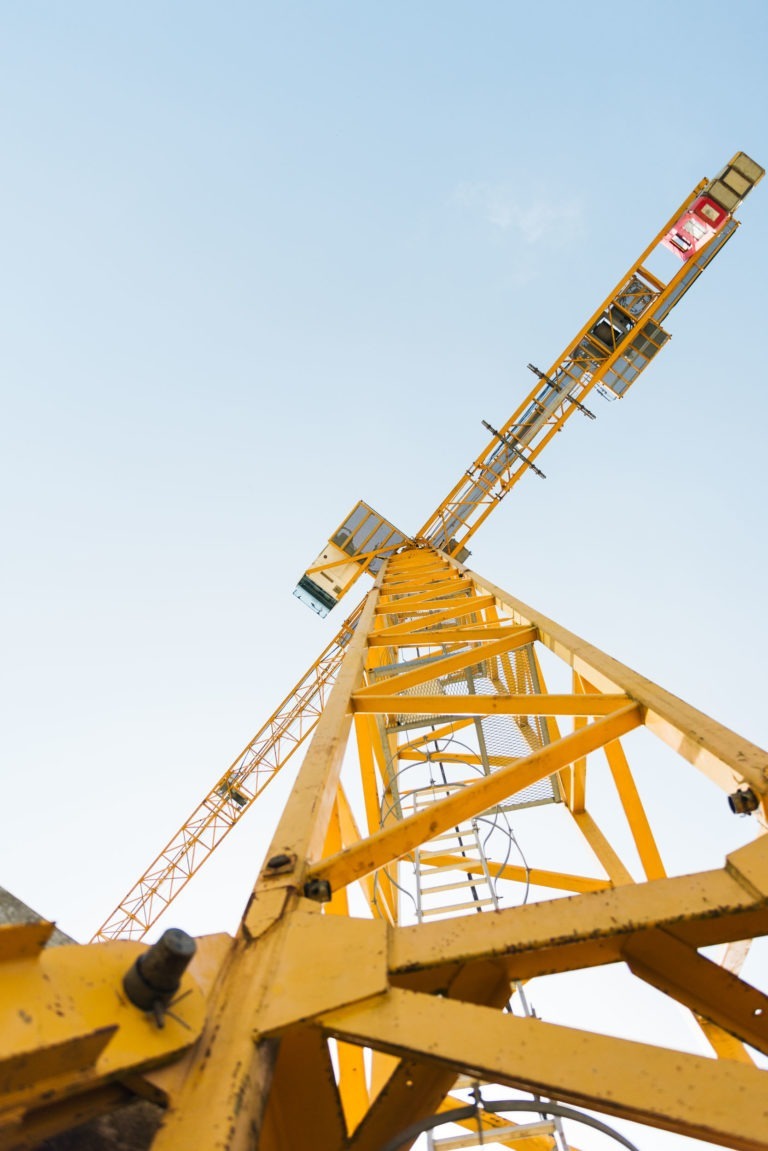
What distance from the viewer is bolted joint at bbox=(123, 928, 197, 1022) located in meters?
1.69

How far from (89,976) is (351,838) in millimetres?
2494

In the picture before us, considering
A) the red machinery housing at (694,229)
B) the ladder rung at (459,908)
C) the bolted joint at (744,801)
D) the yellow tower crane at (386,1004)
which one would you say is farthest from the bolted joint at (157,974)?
the red machinery housing at (694,229)

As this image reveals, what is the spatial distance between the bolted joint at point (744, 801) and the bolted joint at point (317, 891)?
147 centimetres

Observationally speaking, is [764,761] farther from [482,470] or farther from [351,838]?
[482,470]

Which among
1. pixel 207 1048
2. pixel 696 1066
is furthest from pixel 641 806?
pixel 207 1048

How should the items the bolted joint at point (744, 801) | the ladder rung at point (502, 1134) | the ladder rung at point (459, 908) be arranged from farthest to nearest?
the ladder rung at point (459, 908) → the ladder rung at point (502, 1134) → the bolted joint at point (744, 801)

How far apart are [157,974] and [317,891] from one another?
793mm

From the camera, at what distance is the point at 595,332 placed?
48.1 feet

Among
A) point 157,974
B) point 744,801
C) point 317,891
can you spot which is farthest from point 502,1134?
point 157,974

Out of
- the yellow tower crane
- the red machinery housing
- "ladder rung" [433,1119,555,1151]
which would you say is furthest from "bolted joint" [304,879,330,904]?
the red machinery housing

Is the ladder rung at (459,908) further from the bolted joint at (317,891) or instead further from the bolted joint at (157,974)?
the bolted joint at (157,974)

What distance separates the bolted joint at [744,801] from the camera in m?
2.57

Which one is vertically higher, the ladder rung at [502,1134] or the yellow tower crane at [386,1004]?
the yellow tower crane at [386,1004]

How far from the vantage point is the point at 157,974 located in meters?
1.68
